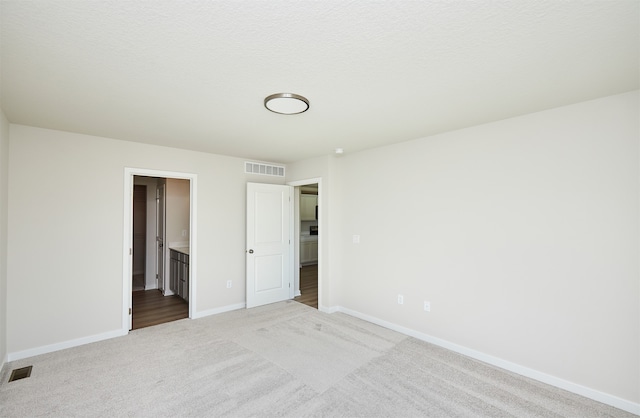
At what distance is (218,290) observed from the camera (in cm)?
451

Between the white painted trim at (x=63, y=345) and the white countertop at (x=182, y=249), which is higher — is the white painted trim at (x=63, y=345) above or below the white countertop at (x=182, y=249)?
below

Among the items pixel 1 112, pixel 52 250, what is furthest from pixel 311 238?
pixel 1 112

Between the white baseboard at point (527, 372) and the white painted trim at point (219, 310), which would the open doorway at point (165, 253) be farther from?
the white baseboard at point (527, 372)

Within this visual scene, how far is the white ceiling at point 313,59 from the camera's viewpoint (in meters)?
1.37

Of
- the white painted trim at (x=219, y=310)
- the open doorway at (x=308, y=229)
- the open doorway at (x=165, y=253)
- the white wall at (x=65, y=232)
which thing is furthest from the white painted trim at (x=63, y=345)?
the open doorway at (x=308, y=229)

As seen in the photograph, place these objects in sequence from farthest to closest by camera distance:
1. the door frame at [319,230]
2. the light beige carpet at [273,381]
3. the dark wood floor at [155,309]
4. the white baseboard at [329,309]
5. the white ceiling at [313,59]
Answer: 1. the door frame at [319,230]
2. the white baseboard at [329,309]
3. the dark wood floor at [155,309]
4. the light beige carpet at [273,381]
5. the white ceiling at [313,59]

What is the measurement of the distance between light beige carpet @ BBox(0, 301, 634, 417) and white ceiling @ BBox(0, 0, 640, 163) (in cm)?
242

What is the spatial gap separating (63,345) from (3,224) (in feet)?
4.76

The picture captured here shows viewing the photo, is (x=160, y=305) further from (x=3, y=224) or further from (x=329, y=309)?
(x=329, y=309)

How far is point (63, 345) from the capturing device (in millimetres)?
3244

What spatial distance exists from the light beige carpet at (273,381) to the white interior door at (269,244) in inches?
49.3

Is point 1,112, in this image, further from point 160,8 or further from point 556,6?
point 556,6

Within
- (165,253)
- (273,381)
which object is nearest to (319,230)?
(273,381)

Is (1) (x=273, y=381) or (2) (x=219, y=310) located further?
(2) (x=219, y=310)
